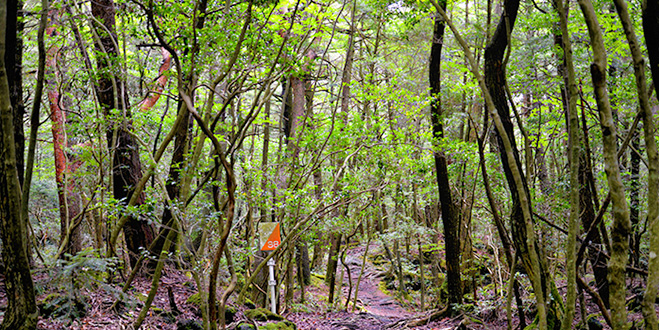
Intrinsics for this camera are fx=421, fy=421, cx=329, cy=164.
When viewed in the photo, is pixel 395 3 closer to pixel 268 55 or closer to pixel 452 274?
pixel 268 55

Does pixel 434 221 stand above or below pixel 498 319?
above

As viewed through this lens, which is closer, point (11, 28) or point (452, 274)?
point (11, 28)

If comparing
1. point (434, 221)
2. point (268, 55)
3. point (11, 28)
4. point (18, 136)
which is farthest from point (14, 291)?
point (434, 221)

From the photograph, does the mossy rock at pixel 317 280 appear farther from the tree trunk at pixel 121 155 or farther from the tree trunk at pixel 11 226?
the tree trunk at pixel 11 226

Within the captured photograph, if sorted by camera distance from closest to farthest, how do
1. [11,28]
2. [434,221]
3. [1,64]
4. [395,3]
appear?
[1,64] → [11,28] → [395,3] → [434,221]

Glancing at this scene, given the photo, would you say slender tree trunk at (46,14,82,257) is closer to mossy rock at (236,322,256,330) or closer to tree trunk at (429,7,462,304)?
mossy rock at (236,322,256,330)

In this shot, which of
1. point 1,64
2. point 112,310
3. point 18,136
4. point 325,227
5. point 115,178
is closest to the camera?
point 1,64

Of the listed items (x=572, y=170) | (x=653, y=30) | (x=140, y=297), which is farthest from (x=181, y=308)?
(x=653, y=30)

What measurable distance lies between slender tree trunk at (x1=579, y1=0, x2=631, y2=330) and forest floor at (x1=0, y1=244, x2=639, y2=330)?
3.98 metres

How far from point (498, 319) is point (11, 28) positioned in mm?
8089

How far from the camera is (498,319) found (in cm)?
759

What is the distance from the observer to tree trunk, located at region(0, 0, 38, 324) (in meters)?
2.98

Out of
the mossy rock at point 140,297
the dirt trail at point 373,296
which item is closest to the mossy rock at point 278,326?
the mossy rock at point 140,297

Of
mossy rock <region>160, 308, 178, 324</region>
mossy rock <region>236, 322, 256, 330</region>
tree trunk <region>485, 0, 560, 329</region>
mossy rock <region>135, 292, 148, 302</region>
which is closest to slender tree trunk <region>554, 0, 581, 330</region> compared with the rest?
tree trunk <region>485, 0, 560, 329</region>
